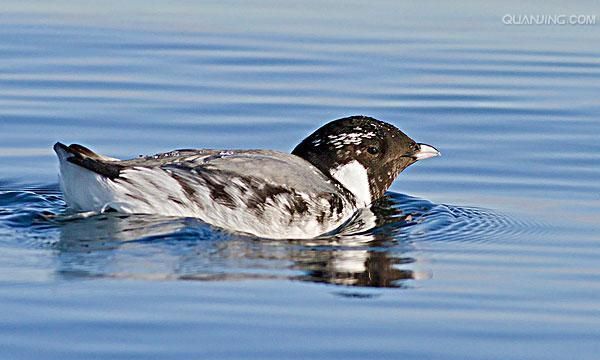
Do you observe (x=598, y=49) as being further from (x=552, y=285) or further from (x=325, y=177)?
(x=552, y=285)

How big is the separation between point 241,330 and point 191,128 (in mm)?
6806

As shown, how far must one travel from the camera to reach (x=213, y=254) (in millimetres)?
9531

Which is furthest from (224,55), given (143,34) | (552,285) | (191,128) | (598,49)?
(552,285)

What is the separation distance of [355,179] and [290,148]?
1763 mm

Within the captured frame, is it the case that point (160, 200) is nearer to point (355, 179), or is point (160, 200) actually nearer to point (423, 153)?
point (355, 179)

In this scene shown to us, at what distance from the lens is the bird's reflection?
29.5 feet

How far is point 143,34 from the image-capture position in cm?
1877

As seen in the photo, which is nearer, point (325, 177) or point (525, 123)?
point (325, 177)

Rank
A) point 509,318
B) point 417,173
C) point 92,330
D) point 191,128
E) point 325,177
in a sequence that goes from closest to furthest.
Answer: point 92,330
point 509,318
point 325,177
point 417,173
point 191,128

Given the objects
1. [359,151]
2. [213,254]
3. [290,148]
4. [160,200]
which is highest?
[290,148]

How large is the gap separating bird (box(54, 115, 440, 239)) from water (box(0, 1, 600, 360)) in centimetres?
20

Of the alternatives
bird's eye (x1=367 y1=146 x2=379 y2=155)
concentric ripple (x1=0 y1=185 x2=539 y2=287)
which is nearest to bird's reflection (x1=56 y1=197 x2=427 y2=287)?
concentric ripple (x1=0 y1=185 x2=539 y2=287)

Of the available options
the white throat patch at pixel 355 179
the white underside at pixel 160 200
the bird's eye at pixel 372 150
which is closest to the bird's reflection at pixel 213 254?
the white underside at pixel 160 200

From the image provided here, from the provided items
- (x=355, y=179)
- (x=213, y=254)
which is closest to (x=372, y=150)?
(x=355, y=179)
